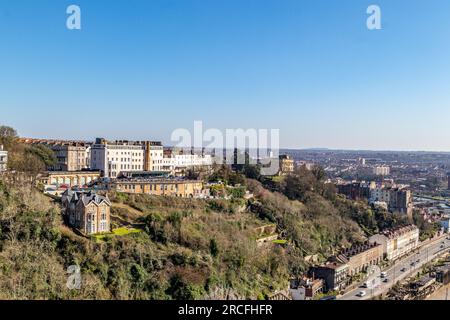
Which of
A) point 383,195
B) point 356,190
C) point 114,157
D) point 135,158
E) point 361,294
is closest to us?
point 361,294

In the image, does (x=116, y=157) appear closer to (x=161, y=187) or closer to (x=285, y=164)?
(x=161, y=187)

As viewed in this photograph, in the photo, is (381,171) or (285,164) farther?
(381,171)

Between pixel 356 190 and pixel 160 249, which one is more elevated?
pixel 160 249

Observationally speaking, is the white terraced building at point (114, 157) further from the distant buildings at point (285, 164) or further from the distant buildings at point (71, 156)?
the distant buildings at point (285, 164)

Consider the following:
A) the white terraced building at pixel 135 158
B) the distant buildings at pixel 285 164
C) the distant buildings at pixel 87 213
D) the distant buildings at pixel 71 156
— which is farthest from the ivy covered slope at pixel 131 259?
the distant buildings at pixel 285 164

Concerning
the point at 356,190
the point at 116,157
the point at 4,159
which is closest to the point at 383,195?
the point at 356,190

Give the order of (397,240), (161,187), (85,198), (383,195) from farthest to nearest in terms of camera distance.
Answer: (383,195), (397,240), (161,187), (85,198)

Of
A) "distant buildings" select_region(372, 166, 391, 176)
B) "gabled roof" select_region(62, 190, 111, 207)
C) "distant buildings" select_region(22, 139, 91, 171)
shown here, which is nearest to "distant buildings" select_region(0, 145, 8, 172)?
"gabled roof" select_region(62, 190, 111, 207)

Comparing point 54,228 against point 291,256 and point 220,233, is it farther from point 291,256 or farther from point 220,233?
point 291,256
